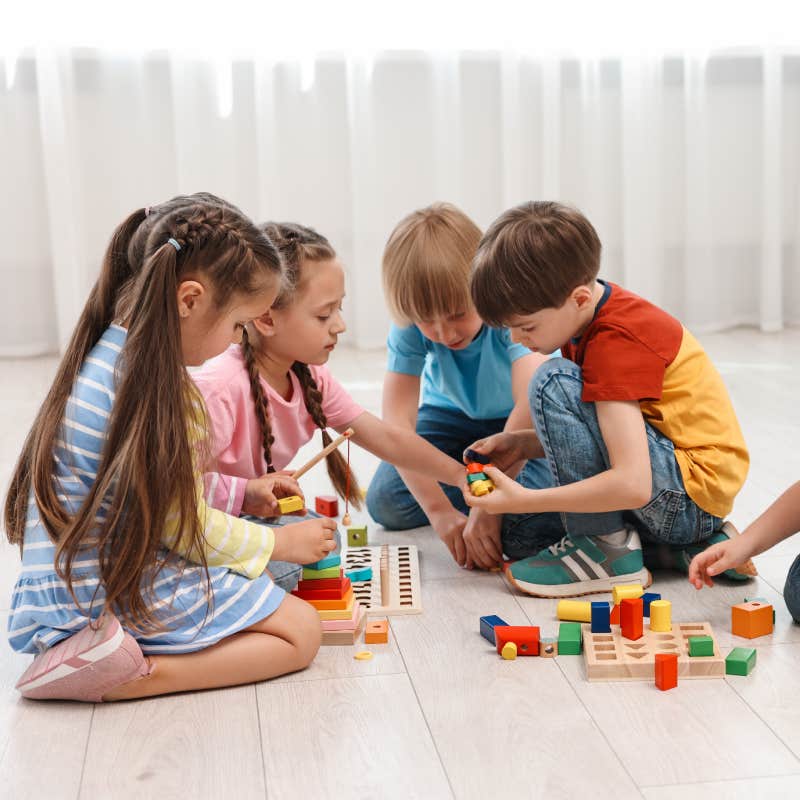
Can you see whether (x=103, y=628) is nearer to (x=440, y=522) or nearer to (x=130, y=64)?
(x=440, y=522)

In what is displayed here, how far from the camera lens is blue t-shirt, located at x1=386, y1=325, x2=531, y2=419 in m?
1.67

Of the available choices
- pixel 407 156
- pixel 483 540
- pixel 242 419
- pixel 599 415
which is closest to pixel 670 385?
pixel 599 415

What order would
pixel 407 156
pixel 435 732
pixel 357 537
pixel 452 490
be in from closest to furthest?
pixel 435 732 → pixel 357 537 → pixel 452 490 → pixel 407 156

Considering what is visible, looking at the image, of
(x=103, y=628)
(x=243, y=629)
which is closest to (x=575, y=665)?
(x=243, y=629)

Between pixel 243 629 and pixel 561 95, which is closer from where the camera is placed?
pixel 243 629

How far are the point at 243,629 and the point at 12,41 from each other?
7.42 feet

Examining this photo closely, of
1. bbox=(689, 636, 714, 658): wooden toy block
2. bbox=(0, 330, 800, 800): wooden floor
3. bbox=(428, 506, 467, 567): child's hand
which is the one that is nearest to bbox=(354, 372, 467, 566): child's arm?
bbox=(428, 506, 467, 567): child's hand

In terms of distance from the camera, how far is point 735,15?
321cm

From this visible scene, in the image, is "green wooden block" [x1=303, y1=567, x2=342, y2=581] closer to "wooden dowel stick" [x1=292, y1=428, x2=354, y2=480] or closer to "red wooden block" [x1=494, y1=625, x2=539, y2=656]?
"wooden dowel stick" [x1=292, y1=428, x2=354, y2=480]

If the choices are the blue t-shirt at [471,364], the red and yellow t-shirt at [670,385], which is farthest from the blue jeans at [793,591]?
the blue t-shirt at [471,364]

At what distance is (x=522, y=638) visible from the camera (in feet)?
4.12

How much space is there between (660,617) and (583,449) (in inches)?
9.1

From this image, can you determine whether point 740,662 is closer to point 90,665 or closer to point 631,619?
point 631,619

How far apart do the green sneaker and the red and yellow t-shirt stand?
0.11 meters
